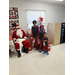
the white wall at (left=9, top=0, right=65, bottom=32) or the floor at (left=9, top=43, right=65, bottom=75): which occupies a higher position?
the white wall at (left=9, top=0, right=65, bottom=32)

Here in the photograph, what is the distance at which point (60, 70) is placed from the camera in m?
1.74

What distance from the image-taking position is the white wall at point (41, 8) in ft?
9.70

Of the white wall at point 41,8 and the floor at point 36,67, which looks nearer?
the floor at point 36,67

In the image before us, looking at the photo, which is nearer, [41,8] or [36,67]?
[36,67]

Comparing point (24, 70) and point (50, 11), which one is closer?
point (24, 70)

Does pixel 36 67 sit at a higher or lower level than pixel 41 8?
lower

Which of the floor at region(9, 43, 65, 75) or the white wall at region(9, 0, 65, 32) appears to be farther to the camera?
the white wall at region(9, 0, 65, 32)

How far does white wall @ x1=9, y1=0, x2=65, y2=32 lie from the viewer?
9.70 feet

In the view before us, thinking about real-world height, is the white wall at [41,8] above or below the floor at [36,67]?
above

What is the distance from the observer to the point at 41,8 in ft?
11.0
